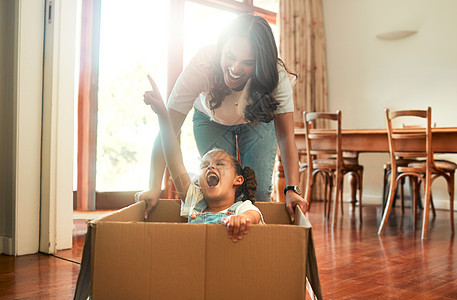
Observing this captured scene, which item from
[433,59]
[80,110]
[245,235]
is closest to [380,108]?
[433,59]

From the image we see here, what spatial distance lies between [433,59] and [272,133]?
422cm

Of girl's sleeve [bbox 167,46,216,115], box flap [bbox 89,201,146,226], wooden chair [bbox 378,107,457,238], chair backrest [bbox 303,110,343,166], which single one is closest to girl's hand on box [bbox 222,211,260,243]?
box flap [bbox 89,201,146,226]

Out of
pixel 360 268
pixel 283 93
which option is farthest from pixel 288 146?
pixel 360 268

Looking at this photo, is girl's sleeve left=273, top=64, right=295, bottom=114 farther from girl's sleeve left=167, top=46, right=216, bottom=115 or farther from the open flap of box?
the open flap of box

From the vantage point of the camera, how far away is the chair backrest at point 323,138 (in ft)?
12.1

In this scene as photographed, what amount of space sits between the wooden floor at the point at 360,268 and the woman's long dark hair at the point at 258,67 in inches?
32.7

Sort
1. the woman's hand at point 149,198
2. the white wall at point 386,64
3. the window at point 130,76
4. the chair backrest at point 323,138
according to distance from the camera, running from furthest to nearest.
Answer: the white wall at point 386,64
the window at point 130,76
the chair backrest at point 323,138
the woman's hand at point 149,198

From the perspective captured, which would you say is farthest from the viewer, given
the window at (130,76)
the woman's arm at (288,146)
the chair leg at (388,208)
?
the window at (130,76)

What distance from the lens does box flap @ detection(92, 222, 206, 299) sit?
0.93 metres

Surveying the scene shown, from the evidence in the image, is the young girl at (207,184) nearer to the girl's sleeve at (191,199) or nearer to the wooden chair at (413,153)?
the girl's sleeve at (191,199)

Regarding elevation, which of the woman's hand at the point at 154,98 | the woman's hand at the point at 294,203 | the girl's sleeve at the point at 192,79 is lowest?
the woman's hand at the point at 294,203

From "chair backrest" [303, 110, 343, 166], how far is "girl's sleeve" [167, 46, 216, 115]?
7.44ft

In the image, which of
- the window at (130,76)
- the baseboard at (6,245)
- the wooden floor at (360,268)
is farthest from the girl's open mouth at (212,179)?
the window at (130,76)

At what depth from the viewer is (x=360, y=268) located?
234 centimetres
